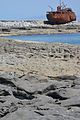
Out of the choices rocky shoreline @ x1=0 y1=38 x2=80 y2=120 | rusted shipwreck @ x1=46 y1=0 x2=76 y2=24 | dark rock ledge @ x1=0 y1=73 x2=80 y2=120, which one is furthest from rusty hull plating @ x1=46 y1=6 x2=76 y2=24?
dark rock ledge @ x1=0 y1=73 x2=80 y2=120

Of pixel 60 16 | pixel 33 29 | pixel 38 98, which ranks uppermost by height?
pixel 38 98

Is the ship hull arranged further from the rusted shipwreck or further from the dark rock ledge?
the dark rock ledge

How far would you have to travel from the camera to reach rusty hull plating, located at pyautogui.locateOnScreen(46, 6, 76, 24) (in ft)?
322

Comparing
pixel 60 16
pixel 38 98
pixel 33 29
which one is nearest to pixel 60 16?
pixel 60 16

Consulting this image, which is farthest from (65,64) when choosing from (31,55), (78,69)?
(31,55)

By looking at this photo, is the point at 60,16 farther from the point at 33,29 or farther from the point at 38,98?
the point at 38,98

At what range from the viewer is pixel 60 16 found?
97250mm

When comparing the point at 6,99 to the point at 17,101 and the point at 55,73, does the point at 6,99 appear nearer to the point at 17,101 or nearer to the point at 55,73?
the point at 17,101

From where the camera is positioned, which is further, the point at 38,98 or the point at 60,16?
the point at 60,16

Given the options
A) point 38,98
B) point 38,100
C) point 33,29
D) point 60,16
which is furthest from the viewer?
point 60,16

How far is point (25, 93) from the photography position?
1035 cm

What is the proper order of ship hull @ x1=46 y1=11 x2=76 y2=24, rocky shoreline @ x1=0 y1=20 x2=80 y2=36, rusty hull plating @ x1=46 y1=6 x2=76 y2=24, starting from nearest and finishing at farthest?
rocky shoreline @ x1=0 y1=20 x2=80 y2=36 → ship hull @ x1=46 y1=11 x2=76 y2=24 → rusty hull plating @ x1=46 y1=6 x2=76 y2=24

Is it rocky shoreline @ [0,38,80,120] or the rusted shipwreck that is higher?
rocky shoreline @ [0,38,80,120]

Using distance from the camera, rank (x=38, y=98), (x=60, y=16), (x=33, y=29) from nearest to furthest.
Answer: (x=38, y=98) < (x=33, y=29) < (x=60, y=16)
